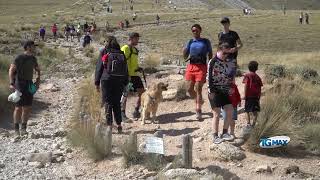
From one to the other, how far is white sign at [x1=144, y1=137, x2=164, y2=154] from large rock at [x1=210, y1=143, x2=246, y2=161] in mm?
903

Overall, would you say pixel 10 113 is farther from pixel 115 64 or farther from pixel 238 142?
pixel 238 142

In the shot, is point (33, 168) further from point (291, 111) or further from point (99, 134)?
point (291, 111)

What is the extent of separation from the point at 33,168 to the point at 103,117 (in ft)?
9.82

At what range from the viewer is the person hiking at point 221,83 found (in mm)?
8320

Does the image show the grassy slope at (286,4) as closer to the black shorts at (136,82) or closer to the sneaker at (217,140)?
the black shorts at (136,82)

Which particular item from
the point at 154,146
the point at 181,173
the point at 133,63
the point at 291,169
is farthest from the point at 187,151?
the point at 133,63

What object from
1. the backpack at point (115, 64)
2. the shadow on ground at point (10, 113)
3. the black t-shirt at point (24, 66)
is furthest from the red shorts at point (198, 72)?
the shadow on ground at point (10, 113)

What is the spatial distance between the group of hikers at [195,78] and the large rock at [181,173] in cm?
124

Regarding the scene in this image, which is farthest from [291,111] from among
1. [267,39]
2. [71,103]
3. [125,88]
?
[267,39]

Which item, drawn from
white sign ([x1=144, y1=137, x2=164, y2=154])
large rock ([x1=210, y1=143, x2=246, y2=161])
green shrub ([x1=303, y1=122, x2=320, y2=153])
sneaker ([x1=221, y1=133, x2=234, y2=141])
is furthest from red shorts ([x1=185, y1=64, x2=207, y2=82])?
white sign ([x1=144, y1=137, x2=164, y2=154])

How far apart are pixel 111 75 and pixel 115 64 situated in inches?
8.4

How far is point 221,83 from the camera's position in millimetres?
8344

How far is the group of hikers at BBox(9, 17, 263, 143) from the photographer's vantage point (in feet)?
27.5

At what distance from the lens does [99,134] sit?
8289 mm
